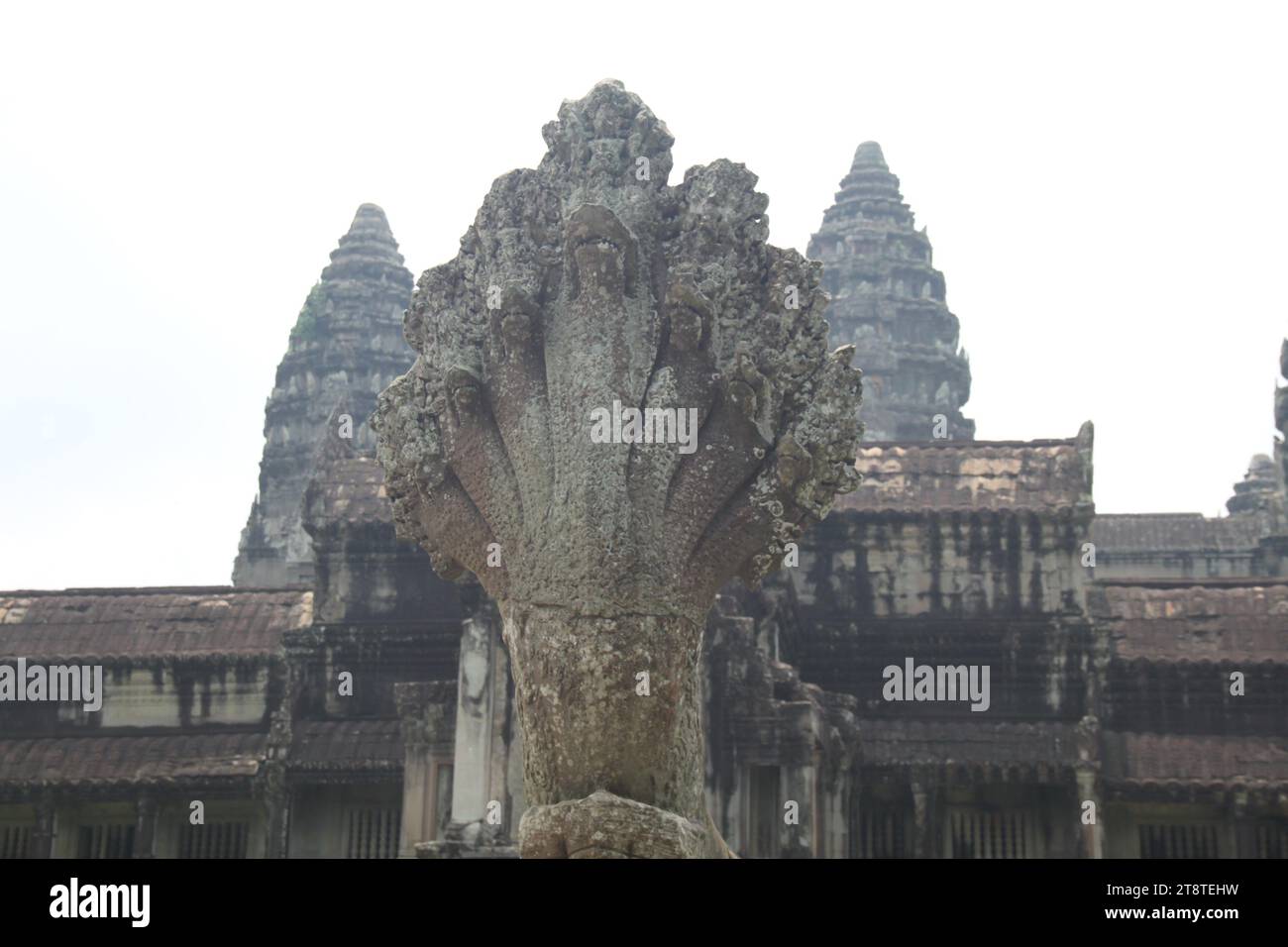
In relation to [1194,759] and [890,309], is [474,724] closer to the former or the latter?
[1194,759]

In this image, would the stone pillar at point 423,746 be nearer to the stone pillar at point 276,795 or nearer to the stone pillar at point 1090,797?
the stone pillar at point 276,795

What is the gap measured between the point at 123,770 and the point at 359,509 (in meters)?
3.93

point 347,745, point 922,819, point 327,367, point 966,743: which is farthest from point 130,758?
point 327,367

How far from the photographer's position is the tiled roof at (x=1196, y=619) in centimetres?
2025

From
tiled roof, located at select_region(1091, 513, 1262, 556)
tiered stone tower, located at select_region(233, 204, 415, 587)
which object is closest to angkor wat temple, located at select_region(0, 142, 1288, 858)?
tiled roof, located at select_region(1091, 513, 1262, 556)

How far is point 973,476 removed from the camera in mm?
21672

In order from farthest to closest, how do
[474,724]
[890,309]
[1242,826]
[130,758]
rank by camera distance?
[890,309]
[130,758]
[1242,826]
[474,724]

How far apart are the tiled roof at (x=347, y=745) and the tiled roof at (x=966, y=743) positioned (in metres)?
5.04

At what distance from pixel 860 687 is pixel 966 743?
55.6 inches
